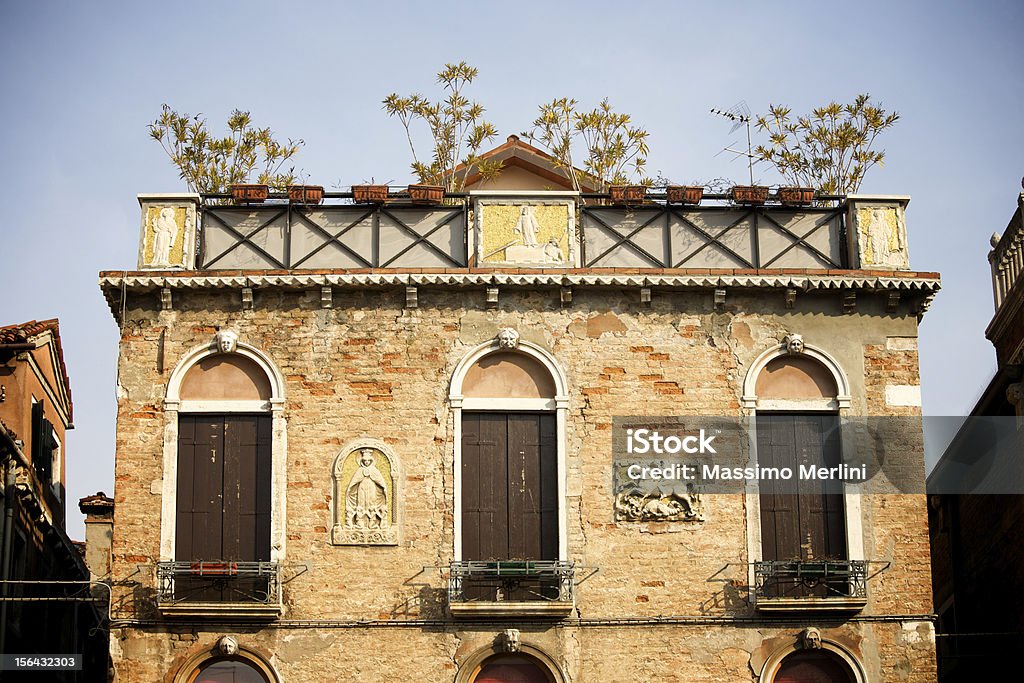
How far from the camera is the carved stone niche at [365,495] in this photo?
23688mm

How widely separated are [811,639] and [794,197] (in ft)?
22.6

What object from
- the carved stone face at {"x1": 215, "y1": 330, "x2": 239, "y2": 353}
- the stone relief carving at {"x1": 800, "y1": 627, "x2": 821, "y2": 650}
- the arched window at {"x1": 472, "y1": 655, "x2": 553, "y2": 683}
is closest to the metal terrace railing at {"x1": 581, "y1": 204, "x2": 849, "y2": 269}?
the carved stone face at {"x1": 215, "y1": 330, "x2": 239, "y2": 353}

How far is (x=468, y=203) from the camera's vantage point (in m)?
25.5

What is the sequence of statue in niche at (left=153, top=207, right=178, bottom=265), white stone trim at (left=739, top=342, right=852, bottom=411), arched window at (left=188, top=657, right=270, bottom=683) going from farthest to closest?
statue in niche at (left=153, top=207, right=178, bottom=265)
white stone trim at (left=739, top=342, right=852, bottom=411)
arched window at (left=188, top=657, right=270, bottom=683)

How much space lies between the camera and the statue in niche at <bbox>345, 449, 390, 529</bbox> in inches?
936

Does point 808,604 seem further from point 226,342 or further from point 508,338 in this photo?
point 226,342

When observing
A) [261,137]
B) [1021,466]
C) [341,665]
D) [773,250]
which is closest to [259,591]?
[341,665]

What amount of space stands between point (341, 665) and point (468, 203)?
7394mm

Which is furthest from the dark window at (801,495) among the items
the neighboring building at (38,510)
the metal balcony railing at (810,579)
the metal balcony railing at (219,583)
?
the neighboring building at (38,510)

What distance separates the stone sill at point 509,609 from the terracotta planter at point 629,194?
6.46m

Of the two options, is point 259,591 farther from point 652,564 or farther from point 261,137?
point 261,137

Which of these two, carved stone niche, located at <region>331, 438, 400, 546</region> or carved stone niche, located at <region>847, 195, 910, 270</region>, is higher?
carved stone niche, located at <region>847, 195, 910, 270</region>

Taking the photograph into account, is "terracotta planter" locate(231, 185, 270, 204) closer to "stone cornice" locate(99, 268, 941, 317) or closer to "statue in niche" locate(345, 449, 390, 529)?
"stone cornice" locate(99, 268, 941, 317)

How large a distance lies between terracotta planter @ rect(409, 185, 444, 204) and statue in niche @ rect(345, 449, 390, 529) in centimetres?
413
